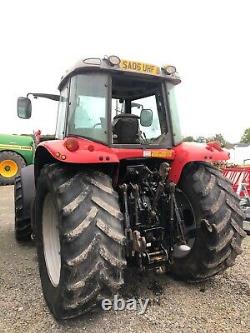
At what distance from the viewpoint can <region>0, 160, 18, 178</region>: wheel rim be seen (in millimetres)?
11860

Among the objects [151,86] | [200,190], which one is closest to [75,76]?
[151,86]

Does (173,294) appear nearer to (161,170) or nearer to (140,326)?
(140,326)

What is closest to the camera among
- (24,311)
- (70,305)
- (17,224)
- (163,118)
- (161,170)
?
(70,305)

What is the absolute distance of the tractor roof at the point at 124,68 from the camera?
320 cm

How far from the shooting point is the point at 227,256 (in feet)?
11.0

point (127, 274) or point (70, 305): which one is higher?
point (70, 305)

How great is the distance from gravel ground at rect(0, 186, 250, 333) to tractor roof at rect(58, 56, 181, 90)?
217 cm

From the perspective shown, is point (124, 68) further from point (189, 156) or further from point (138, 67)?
point (189, 156)

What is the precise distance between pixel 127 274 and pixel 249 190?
4.91 metres

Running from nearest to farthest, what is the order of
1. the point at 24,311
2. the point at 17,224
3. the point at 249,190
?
the point at 24,311, the point at 17,224, the point at 249,190

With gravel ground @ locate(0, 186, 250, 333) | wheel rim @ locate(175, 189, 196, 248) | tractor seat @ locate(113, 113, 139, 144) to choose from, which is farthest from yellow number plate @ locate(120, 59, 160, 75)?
gravel ground @ locate(0, 186, 250, 333)

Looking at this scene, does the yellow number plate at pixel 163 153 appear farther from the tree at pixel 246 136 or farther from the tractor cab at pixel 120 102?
the tree at pixel 246 136

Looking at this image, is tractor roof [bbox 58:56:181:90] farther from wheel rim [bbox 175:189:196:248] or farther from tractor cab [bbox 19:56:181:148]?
wheel rim [bbox 175:189:196:248]

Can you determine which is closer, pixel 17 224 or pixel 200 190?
pixel 200 190
